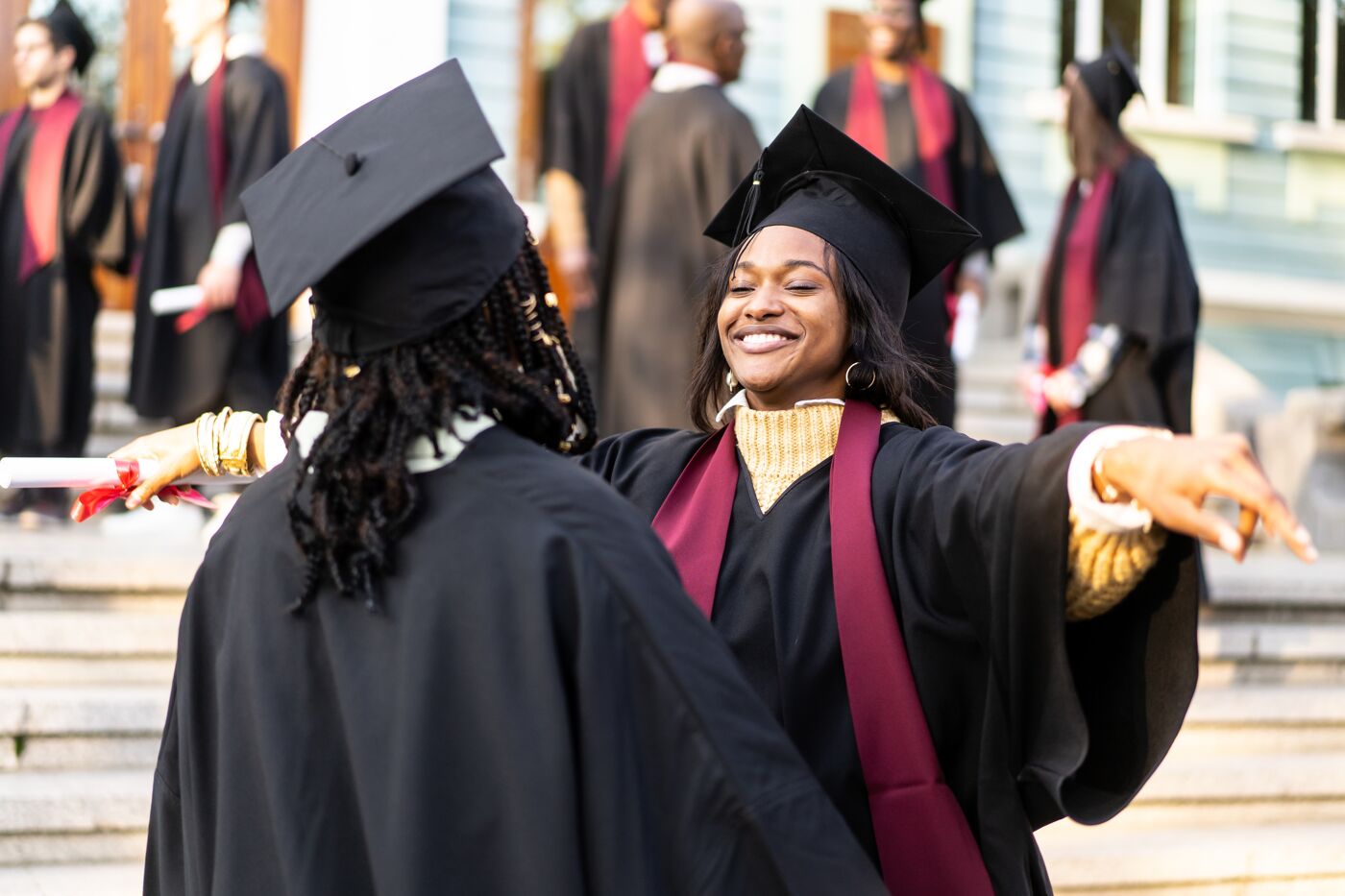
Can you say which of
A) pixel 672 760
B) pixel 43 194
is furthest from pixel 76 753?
pixel 43 194

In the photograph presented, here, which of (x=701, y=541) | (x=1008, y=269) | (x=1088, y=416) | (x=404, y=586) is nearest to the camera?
(x=404, y=586)

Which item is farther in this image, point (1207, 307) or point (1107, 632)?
point (1207, 307)

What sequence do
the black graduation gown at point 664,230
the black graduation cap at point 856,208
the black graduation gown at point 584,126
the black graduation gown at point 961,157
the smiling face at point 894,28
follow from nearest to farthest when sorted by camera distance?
1. the black graduation cap at point 856,208
2. the black graduation gown at point 664,230
3. the black graduation gown at point 961,157
4. the smiling face at point 894,28
5. the black graduation gown at point 584,126

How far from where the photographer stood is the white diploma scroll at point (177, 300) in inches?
254

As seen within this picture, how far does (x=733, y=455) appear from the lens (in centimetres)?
289

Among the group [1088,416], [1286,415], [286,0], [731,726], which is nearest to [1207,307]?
[1286,415]

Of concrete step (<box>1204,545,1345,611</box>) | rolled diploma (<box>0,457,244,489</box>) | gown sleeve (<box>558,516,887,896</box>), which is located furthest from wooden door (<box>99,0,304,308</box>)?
gown sleeve (<box>558,516,887,896</box>)

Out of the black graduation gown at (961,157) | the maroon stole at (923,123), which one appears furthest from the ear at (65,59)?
the maroon stole at (923,123)

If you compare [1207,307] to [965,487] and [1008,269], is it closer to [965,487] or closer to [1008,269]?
[1008,269]

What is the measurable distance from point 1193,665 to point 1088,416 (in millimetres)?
4174

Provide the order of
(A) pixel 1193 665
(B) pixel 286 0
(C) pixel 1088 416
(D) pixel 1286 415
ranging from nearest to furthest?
(A) pixel 1193 665, (C) pixel 1088 416, (D) pixel 1286 415, (B) pixel 286 0

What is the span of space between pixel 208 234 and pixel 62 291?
3.11 feet

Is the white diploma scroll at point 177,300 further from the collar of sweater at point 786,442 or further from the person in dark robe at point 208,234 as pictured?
the collar of sweater at point 786,442

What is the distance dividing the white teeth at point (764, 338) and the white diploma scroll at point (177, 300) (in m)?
3.99
